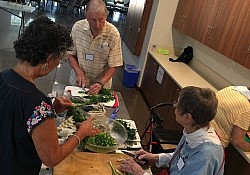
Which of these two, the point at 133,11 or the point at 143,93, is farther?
the point at 133,11

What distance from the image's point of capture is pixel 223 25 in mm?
3541

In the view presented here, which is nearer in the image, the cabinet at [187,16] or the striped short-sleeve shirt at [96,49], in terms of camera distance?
the striped short-sleeve shirt at [96,49]

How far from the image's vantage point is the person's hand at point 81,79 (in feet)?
8.59

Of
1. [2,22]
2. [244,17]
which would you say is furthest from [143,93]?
[2,22]

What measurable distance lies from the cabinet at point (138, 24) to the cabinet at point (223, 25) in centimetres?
82

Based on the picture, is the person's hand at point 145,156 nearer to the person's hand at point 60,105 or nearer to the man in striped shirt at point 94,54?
the person's hand at point 60,105

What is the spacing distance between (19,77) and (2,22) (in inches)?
286

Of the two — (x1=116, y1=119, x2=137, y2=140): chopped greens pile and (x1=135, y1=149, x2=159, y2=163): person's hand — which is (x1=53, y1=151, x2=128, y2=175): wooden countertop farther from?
(x1=116, y1=119, x2=137, y2=140): chopped greens pile

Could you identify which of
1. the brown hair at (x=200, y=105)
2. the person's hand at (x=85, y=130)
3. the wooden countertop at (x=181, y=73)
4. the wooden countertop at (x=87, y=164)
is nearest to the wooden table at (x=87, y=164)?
the wooden countertop at (x=87, y=164)

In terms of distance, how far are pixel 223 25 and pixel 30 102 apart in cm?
291

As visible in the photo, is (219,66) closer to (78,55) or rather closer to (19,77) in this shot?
(78,55)

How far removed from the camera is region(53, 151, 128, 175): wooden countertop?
1571 millimetres

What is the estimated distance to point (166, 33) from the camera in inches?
203

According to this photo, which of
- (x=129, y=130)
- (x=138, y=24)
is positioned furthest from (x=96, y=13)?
(x=138, y=24)
